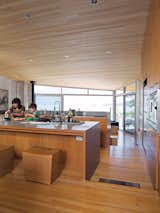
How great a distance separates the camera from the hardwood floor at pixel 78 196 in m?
1.82

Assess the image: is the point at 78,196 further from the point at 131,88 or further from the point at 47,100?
the point at 47,100

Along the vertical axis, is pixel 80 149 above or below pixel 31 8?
below

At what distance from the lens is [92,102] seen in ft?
31.6

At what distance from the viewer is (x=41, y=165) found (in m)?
2.31

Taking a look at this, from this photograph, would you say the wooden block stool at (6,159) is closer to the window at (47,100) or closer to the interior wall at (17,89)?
the interior wall at (17,89)

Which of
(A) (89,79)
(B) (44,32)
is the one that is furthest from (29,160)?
(A) (89,79)

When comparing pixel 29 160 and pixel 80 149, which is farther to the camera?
pixel 80 149

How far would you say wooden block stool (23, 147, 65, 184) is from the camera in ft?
7.49

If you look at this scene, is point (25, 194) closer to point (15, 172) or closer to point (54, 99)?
point (15, 172)

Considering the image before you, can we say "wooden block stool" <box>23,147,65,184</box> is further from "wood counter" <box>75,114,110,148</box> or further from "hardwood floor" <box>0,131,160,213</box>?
"wood counter" <box>75,114,110,148</box>

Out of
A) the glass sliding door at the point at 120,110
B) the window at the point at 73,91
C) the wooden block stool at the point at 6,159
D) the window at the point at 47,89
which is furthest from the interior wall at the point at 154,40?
the window at the point at 47,89

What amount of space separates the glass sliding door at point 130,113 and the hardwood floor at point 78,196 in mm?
4303

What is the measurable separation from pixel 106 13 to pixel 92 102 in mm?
7013

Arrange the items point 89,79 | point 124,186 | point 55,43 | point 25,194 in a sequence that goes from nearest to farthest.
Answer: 1. point 25,194
2. point 124,186
3. point 55,43
4. point 89,79
